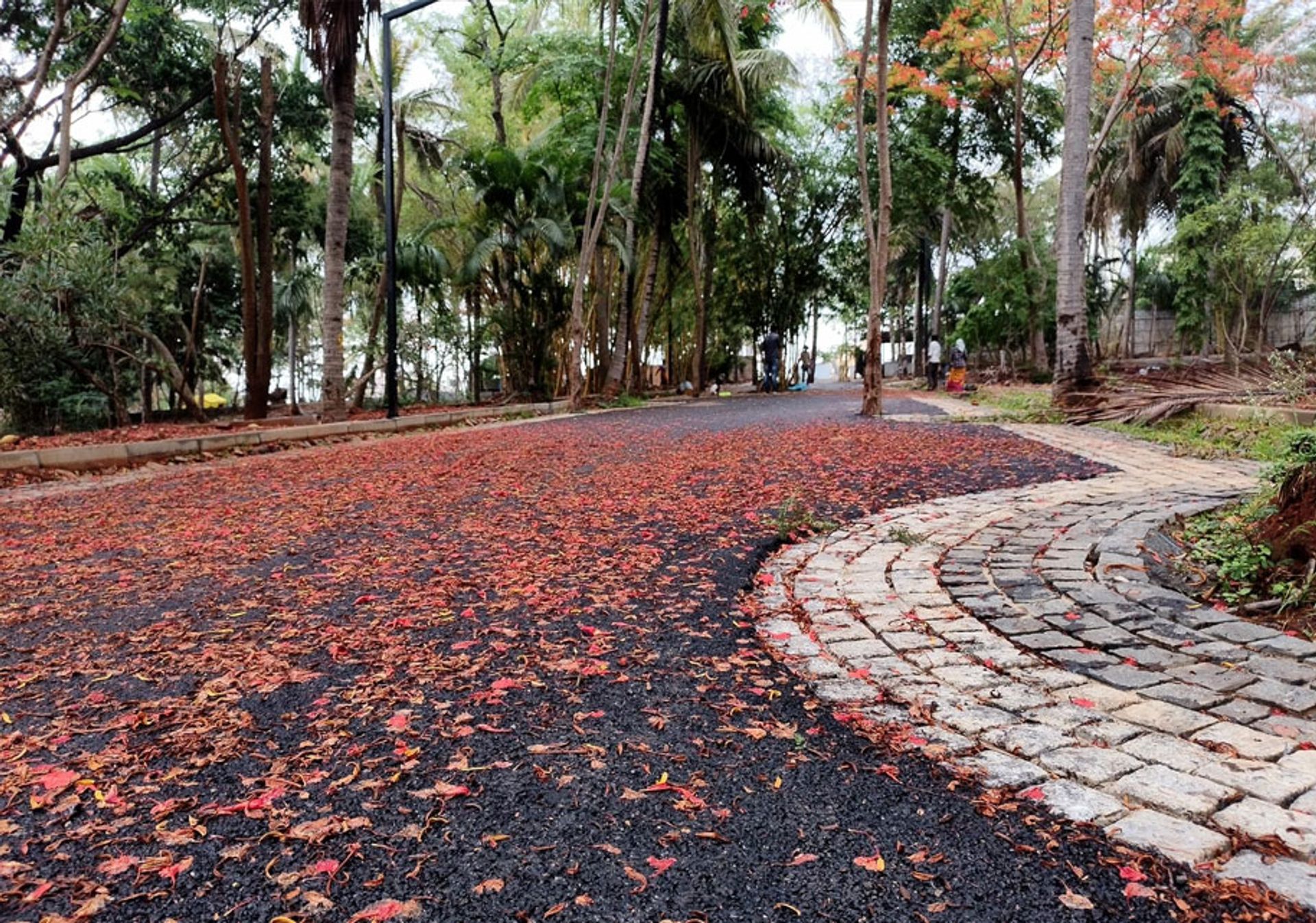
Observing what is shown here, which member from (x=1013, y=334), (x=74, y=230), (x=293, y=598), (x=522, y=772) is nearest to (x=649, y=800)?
(x=522, y=772)

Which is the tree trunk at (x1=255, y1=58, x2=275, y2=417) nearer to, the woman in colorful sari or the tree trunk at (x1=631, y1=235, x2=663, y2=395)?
the tree trunk at (x1=631, y1=235, x2=663, y2=395)

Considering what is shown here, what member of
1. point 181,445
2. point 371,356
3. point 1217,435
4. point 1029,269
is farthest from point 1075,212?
point 371,356

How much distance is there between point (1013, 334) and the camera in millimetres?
20469

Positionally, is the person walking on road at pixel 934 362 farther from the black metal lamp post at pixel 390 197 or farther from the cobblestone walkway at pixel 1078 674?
the cobblestone walkway at pixel 1078 674

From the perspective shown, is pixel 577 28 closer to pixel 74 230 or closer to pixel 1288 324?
pixel 74 230

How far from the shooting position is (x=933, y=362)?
1933 cm

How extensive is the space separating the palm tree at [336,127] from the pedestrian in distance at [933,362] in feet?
45.9

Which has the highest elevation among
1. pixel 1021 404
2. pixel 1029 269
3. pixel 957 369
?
pixel 1029 269

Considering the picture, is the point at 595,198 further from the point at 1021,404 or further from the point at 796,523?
the point at 796,523

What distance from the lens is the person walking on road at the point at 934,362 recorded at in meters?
19.1

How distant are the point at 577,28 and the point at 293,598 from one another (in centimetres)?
1835

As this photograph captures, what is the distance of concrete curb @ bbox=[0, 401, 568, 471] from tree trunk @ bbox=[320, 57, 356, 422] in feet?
3.19

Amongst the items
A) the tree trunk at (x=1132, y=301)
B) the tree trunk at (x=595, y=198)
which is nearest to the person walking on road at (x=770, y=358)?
the tree trunk at (x=595, y=198)

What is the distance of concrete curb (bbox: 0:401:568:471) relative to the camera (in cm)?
668
